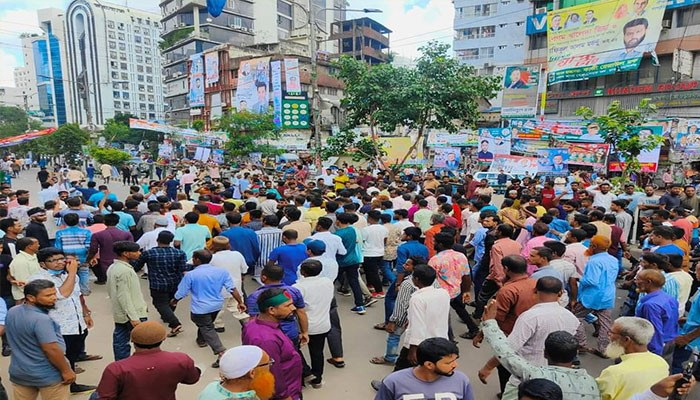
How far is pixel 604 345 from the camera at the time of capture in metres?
4.93

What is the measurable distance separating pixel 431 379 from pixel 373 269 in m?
4.20

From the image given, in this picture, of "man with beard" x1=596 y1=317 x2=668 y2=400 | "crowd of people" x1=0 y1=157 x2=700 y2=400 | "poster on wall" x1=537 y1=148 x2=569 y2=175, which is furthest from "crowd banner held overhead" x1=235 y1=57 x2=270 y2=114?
"man with beard" x1=596 y1=317 x2=668 y2=400

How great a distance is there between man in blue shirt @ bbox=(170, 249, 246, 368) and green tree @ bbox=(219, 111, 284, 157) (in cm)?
1807

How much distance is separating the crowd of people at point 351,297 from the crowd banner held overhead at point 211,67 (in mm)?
39808

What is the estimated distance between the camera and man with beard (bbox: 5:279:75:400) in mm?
3031

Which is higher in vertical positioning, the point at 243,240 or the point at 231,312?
the point at 243,240

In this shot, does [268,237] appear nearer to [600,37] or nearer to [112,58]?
[600,37]

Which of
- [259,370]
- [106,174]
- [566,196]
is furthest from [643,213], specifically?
[106,174]

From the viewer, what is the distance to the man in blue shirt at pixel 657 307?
3.48m

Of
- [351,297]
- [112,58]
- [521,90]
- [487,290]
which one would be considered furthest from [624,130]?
[112,58]

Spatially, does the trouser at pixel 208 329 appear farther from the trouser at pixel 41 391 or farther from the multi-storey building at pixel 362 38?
the multi-storey building at pixel 362 38

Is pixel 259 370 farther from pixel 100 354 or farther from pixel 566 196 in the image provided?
pixel 566 196

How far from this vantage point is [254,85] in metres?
40.7

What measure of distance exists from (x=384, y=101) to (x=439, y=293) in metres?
9.92
